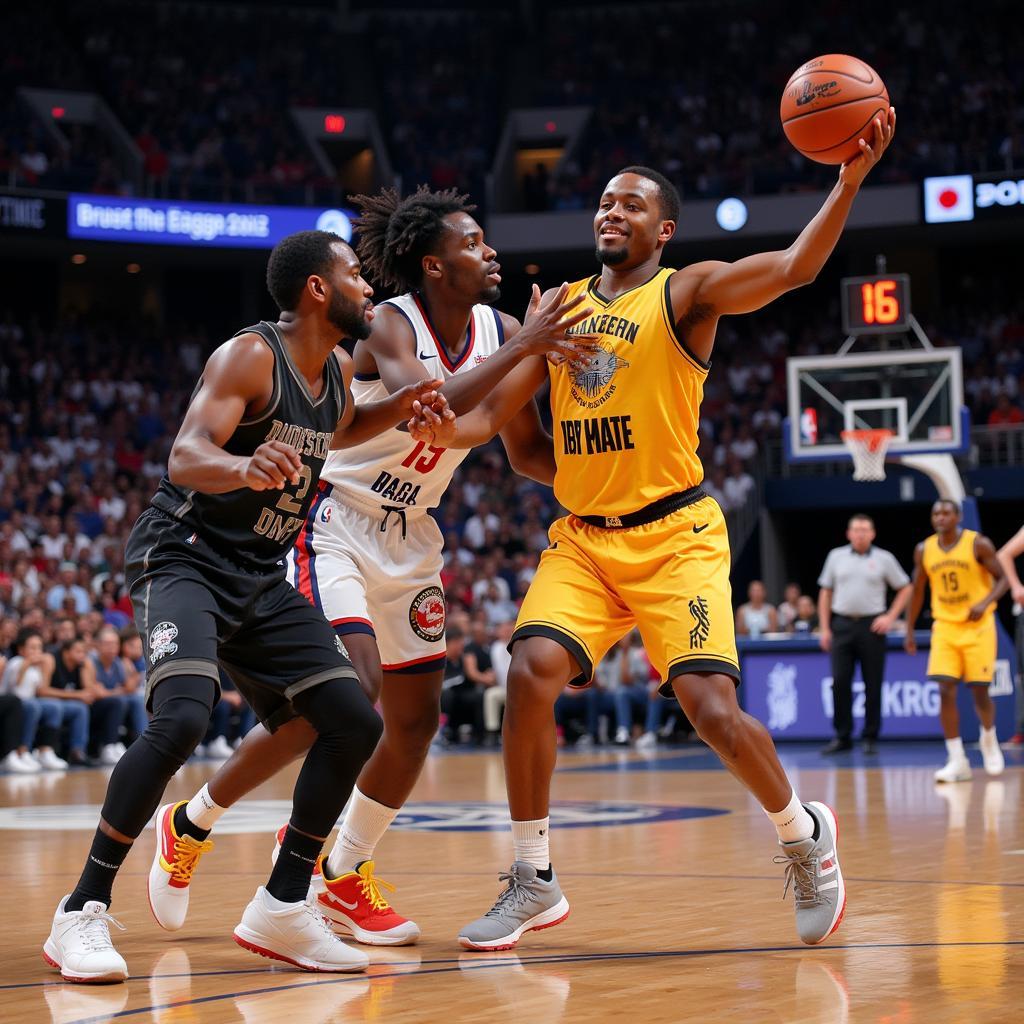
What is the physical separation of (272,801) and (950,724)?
4.62 m

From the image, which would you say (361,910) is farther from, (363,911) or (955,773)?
(955,773)

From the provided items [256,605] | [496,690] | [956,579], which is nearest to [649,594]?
[256,605]

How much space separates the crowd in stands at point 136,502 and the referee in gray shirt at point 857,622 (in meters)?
2.04

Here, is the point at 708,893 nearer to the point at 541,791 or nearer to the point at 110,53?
the point at 541,791

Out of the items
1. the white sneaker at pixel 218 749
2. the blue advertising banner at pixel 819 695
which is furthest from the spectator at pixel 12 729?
the blue advertising banner at pixel 819 695

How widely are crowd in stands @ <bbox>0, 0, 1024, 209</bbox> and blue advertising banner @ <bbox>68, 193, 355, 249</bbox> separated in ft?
2.01

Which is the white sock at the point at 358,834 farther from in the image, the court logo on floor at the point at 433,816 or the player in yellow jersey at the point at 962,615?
the player in yellow jersey at the point at 962,615

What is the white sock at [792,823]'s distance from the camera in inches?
181

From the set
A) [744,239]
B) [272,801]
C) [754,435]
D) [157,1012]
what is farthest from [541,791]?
[744,239]

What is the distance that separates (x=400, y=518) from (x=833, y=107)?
1.91 metres

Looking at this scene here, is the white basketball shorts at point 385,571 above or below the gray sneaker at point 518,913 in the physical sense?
above

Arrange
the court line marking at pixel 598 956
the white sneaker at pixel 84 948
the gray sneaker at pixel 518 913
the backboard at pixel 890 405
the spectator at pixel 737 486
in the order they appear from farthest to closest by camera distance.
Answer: the spectator at pixel 737 486 < the backboard at pixel 890 405 < the gray sneaker at pixel 518 913 < the court line marking at pixel 598 956 < the white sneaker at pixel 84 948

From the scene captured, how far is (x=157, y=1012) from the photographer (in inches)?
142

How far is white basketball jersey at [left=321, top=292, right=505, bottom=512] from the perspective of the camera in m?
5.16
